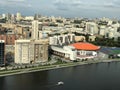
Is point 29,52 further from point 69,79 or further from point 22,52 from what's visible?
point 69,79

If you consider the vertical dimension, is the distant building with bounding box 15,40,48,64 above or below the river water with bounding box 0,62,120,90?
above

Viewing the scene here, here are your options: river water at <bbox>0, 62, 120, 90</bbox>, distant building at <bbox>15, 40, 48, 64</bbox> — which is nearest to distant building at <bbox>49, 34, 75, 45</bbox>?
distant building at <bbox>15, 40, 48, 64</bbox>

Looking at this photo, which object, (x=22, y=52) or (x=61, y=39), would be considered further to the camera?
(x=61, y=39)

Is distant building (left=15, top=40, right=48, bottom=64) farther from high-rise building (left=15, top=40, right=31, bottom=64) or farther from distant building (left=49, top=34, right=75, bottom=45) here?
distant building (left=49, top=34, right=75, bottom=45)

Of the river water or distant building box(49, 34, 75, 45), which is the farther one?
distant building box(49, 34, 75, 45)

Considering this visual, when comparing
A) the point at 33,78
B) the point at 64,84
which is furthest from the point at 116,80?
the point at 33,78

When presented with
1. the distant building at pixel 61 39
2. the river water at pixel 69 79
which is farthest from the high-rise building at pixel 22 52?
the distant building at pixel 61 39

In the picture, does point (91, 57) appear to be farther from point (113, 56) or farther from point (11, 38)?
point (11, 38)

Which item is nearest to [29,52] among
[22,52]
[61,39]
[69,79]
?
[22,52]
